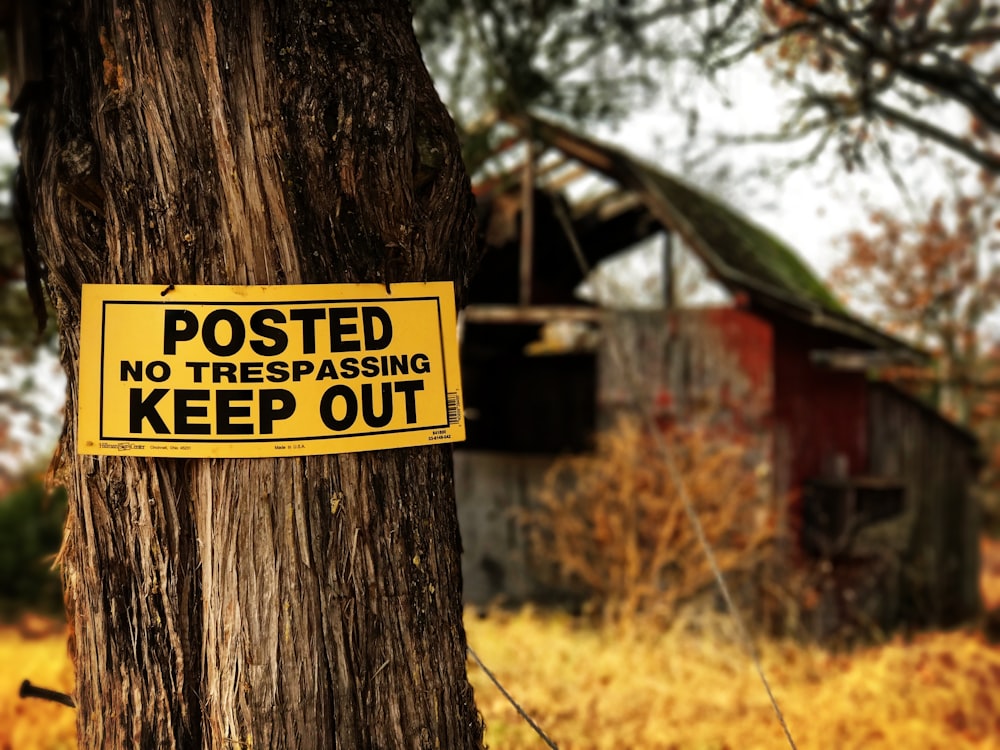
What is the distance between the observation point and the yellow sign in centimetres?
179

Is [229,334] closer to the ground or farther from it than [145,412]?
farther from it

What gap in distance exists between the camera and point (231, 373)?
1797mm

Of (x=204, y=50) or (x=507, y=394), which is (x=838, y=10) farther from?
(x=507, y=394)

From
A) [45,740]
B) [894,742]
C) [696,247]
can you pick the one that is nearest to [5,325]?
[45,740]

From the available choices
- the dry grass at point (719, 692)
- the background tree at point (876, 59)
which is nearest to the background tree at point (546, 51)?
the background tree at point (876, 59)

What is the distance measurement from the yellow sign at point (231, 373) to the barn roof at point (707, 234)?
6248 millimetres

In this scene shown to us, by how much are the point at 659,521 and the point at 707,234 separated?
3089 mm

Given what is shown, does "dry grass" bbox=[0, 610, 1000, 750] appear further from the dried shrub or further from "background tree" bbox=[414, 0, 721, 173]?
"background tree" bbox=[414, 0, 721, 173]

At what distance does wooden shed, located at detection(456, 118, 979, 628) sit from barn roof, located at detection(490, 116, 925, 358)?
2 cm

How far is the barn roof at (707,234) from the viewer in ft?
28.0

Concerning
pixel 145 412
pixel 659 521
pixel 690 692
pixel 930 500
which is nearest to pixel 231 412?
pixel 145 412

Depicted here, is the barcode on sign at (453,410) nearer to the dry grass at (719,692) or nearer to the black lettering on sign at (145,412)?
the black lettering on sign at (145,412)

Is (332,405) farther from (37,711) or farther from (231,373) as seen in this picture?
(37,711)

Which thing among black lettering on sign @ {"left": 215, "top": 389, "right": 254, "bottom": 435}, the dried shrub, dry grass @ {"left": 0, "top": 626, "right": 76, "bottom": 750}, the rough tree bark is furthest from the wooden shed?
black lettering on sign @ {"left": 215, "top": 389, "right": 254, "bottom": 435}
